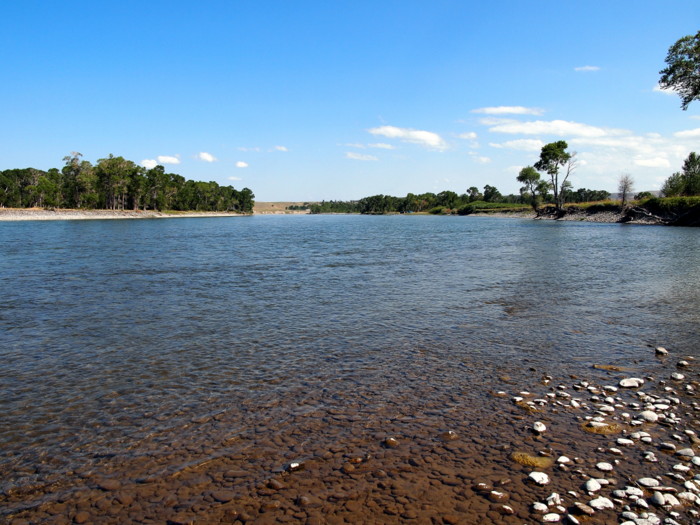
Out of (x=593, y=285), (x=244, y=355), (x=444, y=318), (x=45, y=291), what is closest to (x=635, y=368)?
(x=444, y=318)

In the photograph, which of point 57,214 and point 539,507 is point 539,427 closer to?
point 539,507

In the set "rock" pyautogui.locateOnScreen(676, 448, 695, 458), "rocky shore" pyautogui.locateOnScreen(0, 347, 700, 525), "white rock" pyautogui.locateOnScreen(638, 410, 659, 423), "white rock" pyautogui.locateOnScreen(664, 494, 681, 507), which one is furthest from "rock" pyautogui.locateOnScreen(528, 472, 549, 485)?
"white rock" pyautogui.locateOnScreen(638, 410, 659, 423)

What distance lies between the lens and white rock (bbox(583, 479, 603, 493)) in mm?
6020

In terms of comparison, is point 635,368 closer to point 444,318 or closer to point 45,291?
point 444,318

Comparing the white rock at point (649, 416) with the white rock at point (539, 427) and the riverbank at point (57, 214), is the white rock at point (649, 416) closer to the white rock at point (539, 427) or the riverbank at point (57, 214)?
the white rock at point (539, 427)

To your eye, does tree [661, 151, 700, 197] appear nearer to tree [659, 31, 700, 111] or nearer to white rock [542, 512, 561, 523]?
tree [659, 31, 700, 111]

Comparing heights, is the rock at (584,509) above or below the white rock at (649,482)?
below

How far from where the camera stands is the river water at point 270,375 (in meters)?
6.40

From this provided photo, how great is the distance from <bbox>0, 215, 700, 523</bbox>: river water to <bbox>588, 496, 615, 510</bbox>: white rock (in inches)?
58.5

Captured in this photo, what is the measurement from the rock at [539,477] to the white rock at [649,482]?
129 cm

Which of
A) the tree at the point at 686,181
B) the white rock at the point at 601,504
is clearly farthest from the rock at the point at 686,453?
the tree at the point at 686,181

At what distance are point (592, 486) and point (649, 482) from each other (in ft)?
2.82

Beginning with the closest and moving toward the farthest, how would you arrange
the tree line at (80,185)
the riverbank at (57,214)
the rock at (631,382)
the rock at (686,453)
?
the rock at (686,453) → the rock at (631,382) → the riverbank at (57,214) → the tree line at (80,185)

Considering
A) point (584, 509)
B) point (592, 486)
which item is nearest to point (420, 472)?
point (584, 509)
